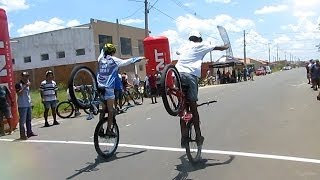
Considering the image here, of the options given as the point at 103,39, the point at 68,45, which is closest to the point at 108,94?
the point at 103,39

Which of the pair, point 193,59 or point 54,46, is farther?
point 54,46

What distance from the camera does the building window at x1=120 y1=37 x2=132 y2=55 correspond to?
5722 centimetres

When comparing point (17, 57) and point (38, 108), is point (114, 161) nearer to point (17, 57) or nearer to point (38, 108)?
point (38, 108)

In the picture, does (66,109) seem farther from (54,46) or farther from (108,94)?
(54,46)

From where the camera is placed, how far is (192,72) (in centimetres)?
789

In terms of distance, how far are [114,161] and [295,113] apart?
817 centimetres

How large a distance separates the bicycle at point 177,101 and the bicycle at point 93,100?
1711 mm

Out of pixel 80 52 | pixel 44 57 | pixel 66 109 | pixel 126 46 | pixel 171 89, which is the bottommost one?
Result: pixel 66 109

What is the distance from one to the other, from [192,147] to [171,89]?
1.16 metres

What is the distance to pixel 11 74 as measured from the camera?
1571cm

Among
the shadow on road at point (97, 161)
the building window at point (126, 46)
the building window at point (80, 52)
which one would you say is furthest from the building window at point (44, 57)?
the shadow on road at point (97, 161)

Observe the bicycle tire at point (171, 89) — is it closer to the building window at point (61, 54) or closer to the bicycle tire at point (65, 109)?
the bicycle tire at point (65, 109)

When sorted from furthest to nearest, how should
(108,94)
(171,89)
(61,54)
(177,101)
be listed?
(61,54), (108,94), (177,101), (171,89)

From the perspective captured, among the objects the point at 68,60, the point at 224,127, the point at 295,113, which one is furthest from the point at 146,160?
the point at 68,60
